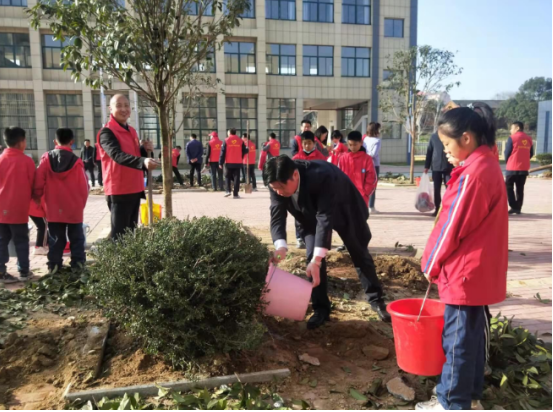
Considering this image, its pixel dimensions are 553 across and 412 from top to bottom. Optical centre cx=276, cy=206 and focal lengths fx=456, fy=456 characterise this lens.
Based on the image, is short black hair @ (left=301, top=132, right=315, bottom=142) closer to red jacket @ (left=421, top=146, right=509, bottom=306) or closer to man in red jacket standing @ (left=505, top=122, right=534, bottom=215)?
red jacket @ (left=421, top=146, right=509, bottom=306)

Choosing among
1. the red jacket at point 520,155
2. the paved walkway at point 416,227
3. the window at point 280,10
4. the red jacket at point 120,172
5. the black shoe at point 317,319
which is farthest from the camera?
the window at point 280,10

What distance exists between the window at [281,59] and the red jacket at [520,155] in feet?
74.2

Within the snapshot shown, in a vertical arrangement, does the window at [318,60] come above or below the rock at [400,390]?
above

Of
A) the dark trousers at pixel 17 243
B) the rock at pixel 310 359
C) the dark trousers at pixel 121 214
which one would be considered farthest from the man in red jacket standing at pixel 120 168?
the rock at pixel 310 359

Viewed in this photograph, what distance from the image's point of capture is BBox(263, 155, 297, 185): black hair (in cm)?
312

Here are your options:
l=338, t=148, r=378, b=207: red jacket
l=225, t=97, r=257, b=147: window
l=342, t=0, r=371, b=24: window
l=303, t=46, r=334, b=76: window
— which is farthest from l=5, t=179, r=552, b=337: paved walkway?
l=342, t=0, r=371, b=24: window

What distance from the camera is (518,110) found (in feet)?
188

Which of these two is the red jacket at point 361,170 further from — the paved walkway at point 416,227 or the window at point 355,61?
the window at point 355,61

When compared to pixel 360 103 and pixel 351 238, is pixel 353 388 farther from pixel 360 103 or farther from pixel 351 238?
pixel 360 103

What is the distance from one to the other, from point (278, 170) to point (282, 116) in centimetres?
2835

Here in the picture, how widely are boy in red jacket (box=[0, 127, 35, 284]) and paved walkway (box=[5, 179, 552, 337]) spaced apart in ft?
1.31

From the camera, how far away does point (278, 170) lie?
3111 millimetres

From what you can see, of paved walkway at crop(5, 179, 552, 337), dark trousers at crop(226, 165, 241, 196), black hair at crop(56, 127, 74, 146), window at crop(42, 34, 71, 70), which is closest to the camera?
paved walkway at crop(5, 179, 552, 337)

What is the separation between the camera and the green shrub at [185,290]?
273cm
